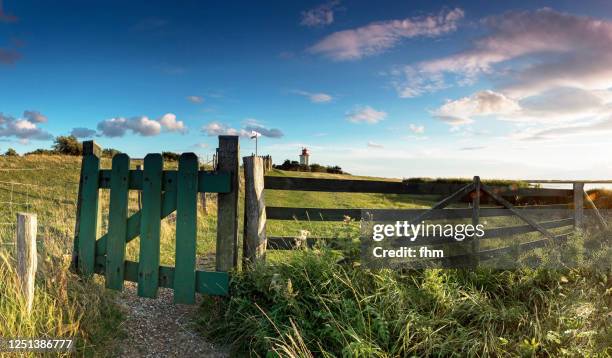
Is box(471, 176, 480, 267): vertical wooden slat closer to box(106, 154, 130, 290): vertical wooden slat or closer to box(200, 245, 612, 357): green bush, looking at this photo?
box(200, 245, 612, 357): green bush

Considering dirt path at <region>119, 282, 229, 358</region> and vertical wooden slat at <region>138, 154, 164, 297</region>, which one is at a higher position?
vertical wooden slat at <region>138, 154, 164, 297</region>

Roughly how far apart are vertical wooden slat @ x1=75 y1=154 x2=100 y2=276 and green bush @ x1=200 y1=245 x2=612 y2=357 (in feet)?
5.98

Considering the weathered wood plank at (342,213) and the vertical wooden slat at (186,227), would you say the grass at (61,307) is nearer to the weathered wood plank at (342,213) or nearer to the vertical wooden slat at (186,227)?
the vertical wooden slat at (186,227)

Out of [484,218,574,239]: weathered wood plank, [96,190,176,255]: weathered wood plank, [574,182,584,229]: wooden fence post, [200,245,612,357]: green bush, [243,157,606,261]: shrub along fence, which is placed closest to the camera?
[200,245,612,357]: green bush

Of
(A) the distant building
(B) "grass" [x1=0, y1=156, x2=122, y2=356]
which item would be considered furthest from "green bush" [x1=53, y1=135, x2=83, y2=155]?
(B) "grass" [x1=0, y1=156, x2=122, y2=356]

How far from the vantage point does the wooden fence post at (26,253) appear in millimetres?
4379

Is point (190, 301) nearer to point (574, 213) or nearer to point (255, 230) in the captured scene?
point (255, 230)

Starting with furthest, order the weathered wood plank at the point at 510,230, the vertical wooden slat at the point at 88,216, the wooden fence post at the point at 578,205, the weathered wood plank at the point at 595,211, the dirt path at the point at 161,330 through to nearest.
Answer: the wooden fence post at the point at 578,205 → the weathered wood plank at the point at 595,211 → the weathered wood plank at the point at 510,230 → the vertical wooden slat at the point at 88,216 → the dirt path at the point at 161,330

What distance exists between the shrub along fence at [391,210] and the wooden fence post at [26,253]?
2226 millimetres

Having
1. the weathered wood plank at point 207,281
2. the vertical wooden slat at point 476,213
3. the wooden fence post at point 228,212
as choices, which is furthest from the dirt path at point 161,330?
the vertical wooden slat at point 476,213

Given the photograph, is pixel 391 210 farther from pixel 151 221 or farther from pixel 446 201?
pixel 151 221

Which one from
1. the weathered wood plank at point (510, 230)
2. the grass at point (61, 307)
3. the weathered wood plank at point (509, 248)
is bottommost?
the grass at point (61, 307)

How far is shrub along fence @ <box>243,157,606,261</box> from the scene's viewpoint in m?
5.20

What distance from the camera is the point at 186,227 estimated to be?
17.0ft
